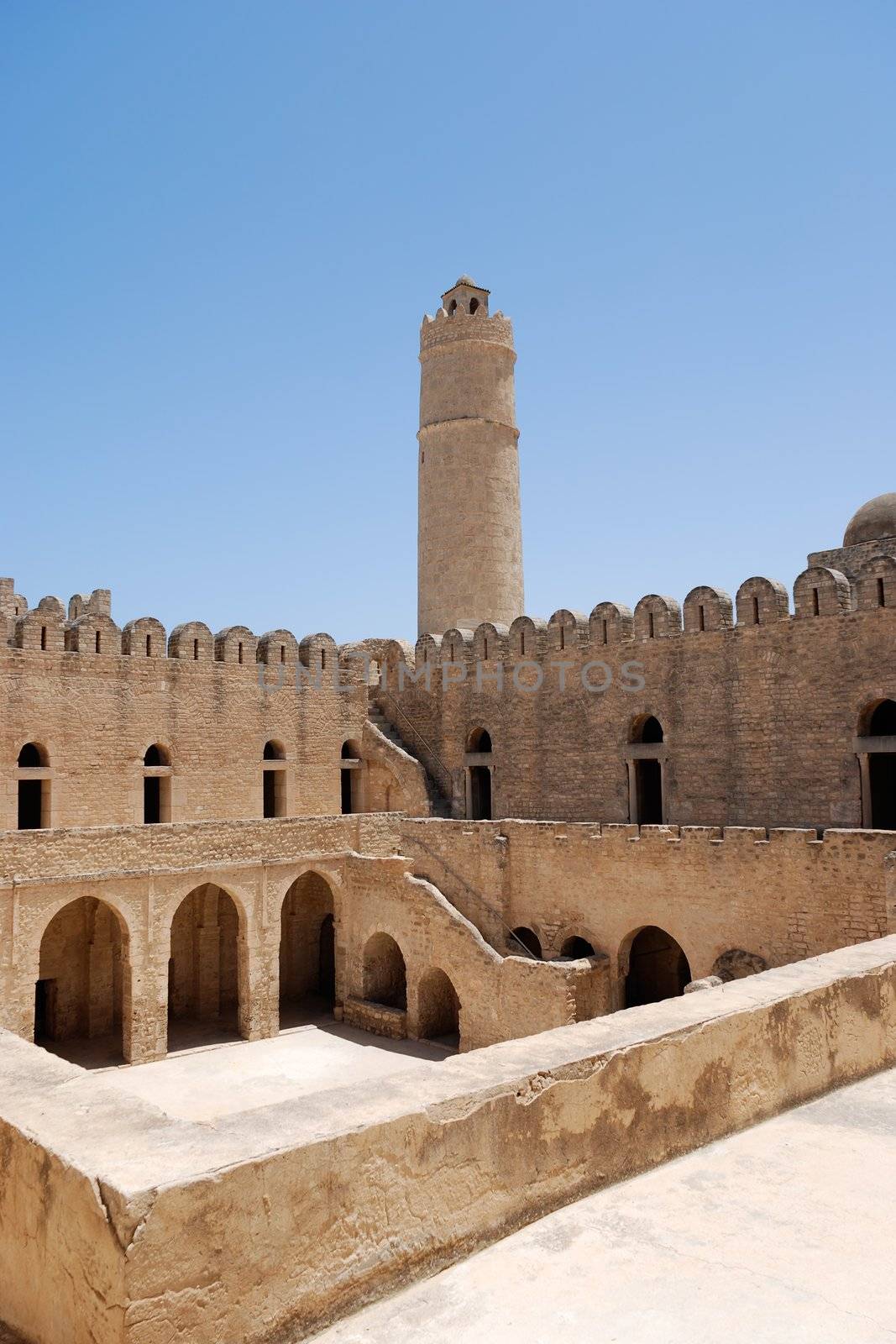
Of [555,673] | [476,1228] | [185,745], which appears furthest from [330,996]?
[476,1228]

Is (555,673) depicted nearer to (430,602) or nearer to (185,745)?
(430,602)

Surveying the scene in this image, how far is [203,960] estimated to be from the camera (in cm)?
1992

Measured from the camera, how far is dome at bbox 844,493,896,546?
18969mm

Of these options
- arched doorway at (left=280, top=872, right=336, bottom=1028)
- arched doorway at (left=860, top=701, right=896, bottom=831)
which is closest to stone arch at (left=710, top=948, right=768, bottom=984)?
arched doorway at (left=860, top=701, right=896, bottom=831)

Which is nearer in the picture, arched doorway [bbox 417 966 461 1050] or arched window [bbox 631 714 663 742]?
arched doorway [bbox 417 966 461 1050]

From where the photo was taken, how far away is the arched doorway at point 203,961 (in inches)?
778

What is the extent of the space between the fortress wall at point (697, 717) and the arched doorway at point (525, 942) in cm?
256

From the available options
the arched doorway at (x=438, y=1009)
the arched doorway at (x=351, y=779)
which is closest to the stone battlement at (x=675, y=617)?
the arched doorway at (x=351, y=779)

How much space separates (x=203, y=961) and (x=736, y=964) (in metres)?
11.0

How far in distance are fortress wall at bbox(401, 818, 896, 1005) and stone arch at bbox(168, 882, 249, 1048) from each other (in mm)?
4863

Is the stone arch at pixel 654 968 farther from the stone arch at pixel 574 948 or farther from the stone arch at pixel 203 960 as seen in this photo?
the stone arch at pixel 203 960

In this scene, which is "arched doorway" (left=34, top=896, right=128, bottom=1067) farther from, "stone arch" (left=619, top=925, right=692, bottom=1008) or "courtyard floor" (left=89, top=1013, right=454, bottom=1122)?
"stone arch" (left=619, top=925, right=692, bottom=1008)

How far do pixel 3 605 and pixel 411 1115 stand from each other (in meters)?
18.1

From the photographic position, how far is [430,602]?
925 inches
